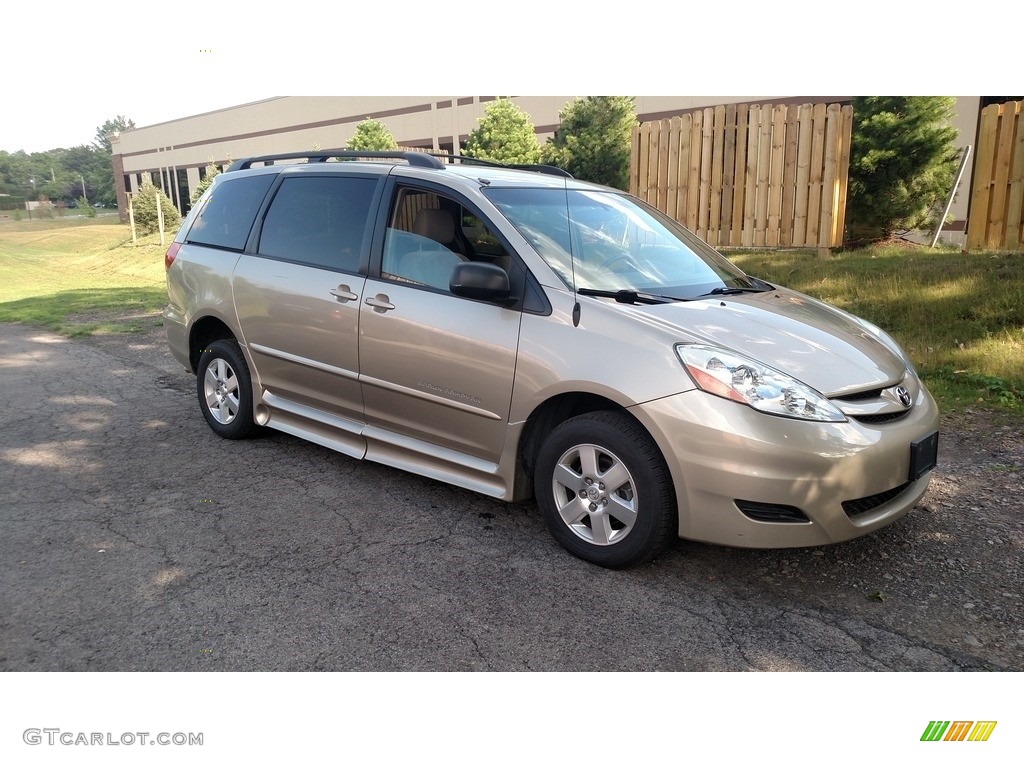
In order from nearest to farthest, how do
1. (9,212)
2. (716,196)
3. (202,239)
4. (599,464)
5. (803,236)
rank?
1. (599,464)
2. (202,239)
3. (803,236)
4. (716,196)
5. (9,212)

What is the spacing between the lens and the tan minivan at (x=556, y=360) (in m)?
3.32

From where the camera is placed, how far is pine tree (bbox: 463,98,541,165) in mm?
17953

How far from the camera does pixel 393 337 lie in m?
4.32

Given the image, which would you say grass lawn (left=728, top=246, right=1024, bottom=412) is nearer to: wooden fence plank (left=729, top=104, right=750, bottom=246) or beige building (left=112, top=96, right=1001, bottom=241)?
wooden fence plank (left=729, top=104, right=750, bottom=246)

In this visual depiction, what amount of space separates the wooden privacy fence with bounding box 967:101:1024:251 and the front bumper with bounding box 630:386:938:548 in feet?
21.6

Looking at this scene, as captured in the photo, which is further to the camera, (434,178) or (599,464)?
(434,178)

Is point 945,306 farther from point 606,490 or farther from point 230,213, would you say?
point 230,213

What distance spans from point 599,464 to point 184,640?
1.88m

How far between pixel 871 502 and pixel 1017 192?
266 inches

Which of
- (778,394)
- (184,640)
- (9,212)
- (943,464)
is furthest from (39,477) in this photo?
(9,212)

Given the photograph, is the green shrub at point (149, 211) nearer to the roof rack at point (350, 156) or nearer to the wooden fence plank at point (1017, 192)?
the roof rack at point (350, 156)

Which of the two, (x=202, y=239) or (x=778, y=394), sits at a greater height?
(x=202, y=239)

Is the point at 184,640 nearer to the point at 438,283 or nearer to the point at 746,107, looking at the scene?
the point at 438,283
